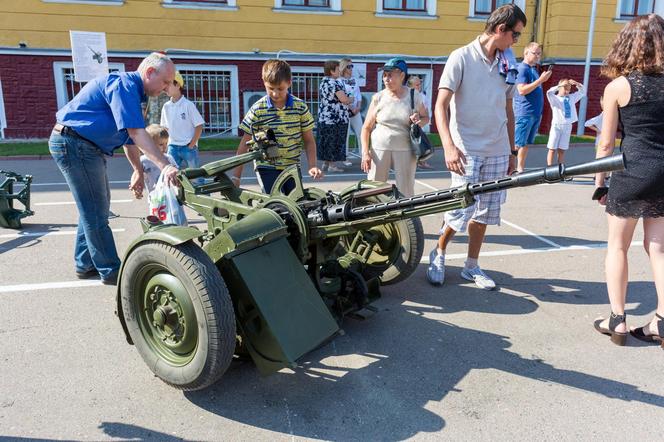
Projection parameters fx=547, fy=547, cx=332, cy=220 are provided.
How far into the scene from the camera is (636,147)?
3.26 meters

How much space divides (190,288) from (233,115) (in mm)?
13313

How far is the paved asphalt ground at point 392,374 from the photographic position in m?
2.69

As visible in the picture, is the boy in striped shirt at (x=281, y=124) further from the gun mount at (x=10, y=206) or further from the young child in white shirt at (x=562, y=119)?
the young child in white shirt at (x=562, y=119)

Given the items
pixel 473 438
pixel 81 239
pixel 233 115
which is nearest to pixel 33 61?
pixel 233 115

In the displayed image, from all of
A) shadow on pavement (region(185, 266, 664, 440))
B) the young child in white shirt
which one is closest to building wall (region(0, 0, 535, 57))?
the young child in white shirt

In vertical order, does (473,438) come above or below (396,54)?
Result: below

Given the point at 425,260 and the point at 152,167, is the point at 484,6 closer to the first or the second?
the point at 425,260

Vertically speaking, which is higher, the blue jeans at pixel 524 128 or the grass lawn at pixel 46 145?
the blue jeans at pixel 524 128

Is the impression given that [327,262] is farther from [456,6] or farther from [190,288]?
[456,6]

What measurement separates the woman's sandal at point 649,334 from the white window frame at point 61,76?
545 inches

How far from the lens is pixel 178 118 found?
6559 millimetres

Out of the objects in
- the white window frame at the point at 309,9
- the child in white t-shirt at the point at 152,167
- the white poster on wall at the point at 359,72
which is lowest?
the child in white t-shirt at the point at 152,167

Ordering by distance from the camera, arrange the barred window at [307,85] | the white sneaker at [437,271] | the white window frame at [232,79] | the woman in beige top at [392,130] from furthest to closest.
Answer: the barred window at [307,85], the white window frame at [232,79], the woman in beige top at [392,130], the white sneaker at [437,271]

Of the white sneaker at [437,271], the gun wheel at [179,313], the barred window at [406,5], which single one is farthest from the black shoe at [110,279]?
the barred window at [406,5]
